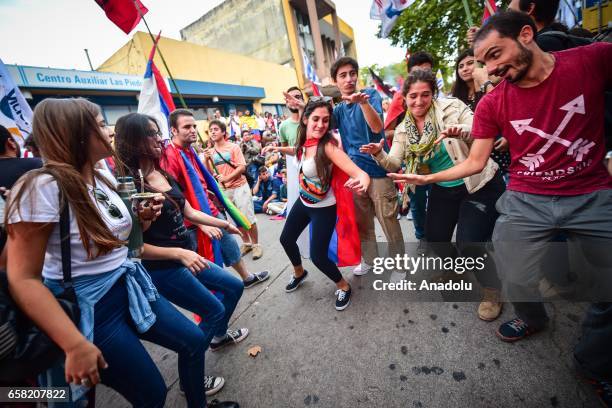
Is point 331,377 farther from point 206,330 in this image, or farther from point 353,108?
point 353,108

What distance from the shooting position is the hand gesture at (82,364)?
3.43 feet

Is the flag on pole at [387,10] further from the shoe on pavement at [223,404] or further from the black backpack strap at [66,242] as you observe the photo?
the shoe on pavement at [223,404]

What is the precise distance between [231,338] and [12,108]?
4.61 meters

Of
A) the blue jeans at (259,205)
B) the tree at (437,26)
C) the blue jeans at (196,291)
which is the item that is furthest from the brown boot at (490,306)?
the tree at (437,26)

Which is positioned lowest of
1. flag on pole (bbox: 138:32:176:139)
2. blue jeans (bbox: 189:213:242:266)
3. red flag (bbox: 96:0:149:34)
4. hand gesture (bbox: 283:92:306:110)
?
blue jeans (bbox: 189:213:242:266)

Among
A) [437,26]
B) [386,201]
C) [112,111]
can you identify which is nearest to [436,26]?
[437,26]

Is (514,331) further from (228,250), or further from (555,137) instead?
(228,250)

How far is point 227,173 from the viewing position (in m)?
4.27

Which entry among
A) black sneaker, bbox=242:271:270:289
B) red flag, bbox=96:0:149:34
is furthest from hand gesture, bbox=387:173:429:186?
red flag, bbox=96:0:149:34

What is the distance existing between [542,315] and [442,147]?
1502mm

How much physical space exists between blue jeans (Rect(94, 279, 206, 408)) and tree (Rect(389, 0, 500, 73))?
404 inches

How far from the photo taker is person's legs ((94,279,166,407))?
1.26m

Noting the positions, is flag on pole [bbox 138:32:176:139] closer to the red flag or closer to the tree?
the red flag

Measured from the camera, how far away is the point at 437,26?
9148 millimetres
